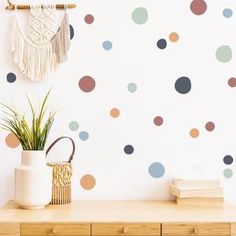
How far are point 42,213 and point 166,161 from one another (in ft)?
2.35

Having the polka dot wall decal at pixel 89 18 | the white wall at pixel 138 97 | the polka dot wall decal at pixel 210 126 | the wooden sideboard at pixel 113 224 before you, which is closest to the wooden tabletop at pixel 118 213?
the wooden sideboard at pixel 113 224

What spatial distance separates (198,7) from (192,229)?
1156 mm

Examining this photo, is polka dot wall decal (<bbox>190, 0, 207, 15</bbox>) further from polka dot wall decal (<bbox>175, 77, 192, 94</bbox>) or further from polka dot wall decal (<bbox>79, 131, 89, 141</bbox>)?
polka dot wall decal (<bbox>79, 131, 89, 141</bbox>)

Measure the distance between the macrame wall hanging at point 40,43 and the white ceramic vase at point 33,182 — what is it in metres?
0.46

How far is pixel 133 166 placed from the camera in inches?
93.4

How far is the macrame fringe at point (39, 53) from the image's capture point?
233 cm

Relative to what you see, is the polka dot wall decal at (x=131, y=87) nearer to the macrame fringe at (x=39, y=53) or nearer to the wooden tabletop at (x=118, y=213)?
the macrame fringe at (x=39, y=53)

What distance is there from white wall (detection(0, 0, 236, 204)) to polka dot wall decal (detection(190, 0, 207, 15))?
0.9 inches

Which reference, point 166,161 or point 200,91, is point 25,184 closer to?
point 166,161

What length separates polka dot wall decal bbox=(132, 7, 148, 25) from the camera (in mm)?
2375

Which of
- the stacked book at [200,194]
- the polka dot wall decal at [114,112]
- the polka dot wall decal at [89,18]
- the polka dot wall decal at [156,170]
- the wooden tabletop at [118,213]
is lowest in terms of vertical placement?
the wooden tabletop at [118,213]

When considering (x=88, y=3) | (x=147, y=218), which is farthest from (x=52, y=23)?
(x=147, y=218)

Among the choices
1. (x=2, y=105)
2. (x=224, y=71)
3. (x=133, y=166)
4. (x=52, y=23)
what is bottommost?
(x=133, y=166)

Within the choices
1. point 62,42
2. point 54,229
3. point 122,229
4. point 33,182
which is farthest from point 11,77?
point 122,229
